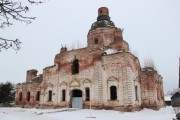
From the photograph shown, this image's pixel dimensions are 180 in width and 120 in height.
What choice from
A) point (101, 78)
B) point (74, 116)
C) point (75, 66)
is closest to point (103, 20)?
point (75, 66)

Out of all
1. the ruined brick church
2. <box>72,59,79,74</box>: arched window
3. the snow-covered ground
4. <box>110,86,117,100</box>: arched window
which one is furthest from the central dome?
the snow-covered ground

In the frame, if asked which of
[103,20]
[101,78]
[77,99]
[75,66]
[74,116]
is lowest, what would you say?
[74,116]

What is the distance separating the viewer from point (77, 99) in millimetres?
22953

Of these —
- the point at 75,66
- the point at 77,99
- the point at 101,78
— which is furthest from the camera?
the point at 75,66

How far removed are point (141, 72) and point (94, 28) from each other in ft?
29.1

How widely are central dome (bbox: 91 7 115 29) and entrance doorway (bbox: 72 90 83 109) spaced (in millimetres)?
9559

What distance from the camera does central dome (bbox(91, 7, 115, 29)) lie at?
2750 centimetres

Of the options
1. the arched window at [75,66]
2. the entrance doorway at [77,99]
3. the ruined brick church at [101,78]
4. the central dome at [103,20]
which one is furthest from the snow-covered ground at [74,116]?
the central dome at [103,20]

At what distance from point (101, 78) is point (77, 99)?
405 centimetres

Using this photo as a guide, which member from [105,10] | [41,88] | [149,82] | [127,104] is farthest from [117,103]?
[105,10]

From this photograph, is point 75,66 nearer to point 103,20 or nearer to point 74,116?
point 103,20

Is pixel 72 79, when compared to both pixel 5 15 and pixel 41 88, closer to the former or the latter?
pixel 41 88

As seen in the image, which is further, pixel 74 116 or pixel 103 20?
pixel 103 20

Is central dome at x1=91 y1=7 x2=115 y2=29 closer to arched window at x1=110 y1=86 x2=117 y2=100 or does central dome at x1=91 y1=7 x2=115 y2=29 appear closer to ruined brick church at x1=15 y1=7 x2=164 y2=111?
ruined brick church at x1=15 y1=7 x2=164 y2=111
